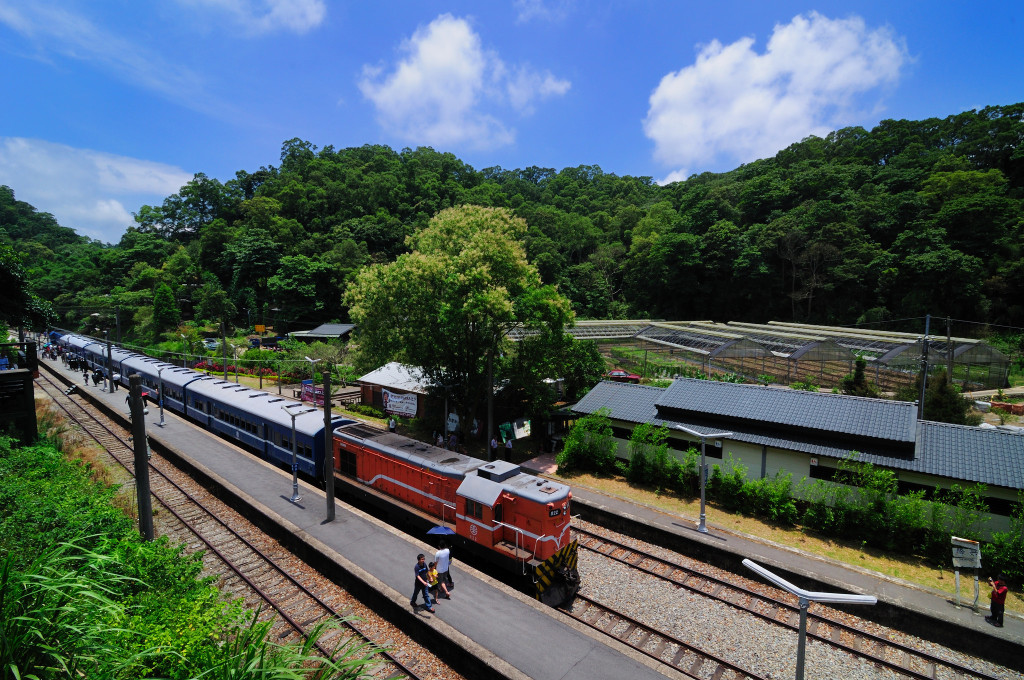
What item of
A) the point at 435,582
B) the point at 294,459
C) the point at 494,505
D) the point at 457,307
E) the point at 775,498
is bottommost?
the point at 775,498

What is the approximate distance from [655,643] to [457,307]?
46.0ft

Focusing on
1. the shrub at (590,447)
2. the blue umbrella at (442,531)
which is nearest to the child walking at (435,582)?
the blue umbrella at (442,531)

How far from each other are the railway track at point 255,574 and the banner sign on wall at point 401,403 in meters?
11.3

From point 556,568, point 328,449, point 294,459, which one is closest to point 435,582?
point 556,568

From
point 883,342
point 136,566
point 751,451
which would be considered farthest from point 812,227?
point 136,566

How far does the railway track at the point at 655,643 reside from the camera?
10.5 meters

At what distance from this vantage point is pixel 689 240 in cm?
6359

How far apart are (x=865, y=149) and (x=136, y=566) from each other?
9602 centimetres

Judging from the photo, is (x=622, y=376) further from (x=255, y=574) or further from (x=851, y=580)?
(x=255, y=574)

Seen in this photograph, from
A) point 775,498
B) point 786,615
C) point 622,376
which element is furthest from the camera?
point 622,376

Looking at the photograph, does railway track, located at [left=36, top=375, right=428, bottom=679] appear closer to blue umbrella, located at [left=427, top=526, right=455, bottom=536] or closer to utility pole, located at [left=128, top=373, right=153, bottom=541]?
blue umbrella, located at [left=427, top=526, right=455, bottom=536]

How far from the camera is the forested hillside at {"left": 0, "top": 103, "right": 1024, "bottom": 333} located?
4875 centimetres

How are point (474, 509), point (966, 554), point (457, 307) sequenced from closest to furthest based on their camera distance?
point (966, 554)
point (474, 509)
point (457, 307)

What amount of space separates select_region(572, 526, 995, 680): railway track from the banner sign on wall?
15.7 meters
